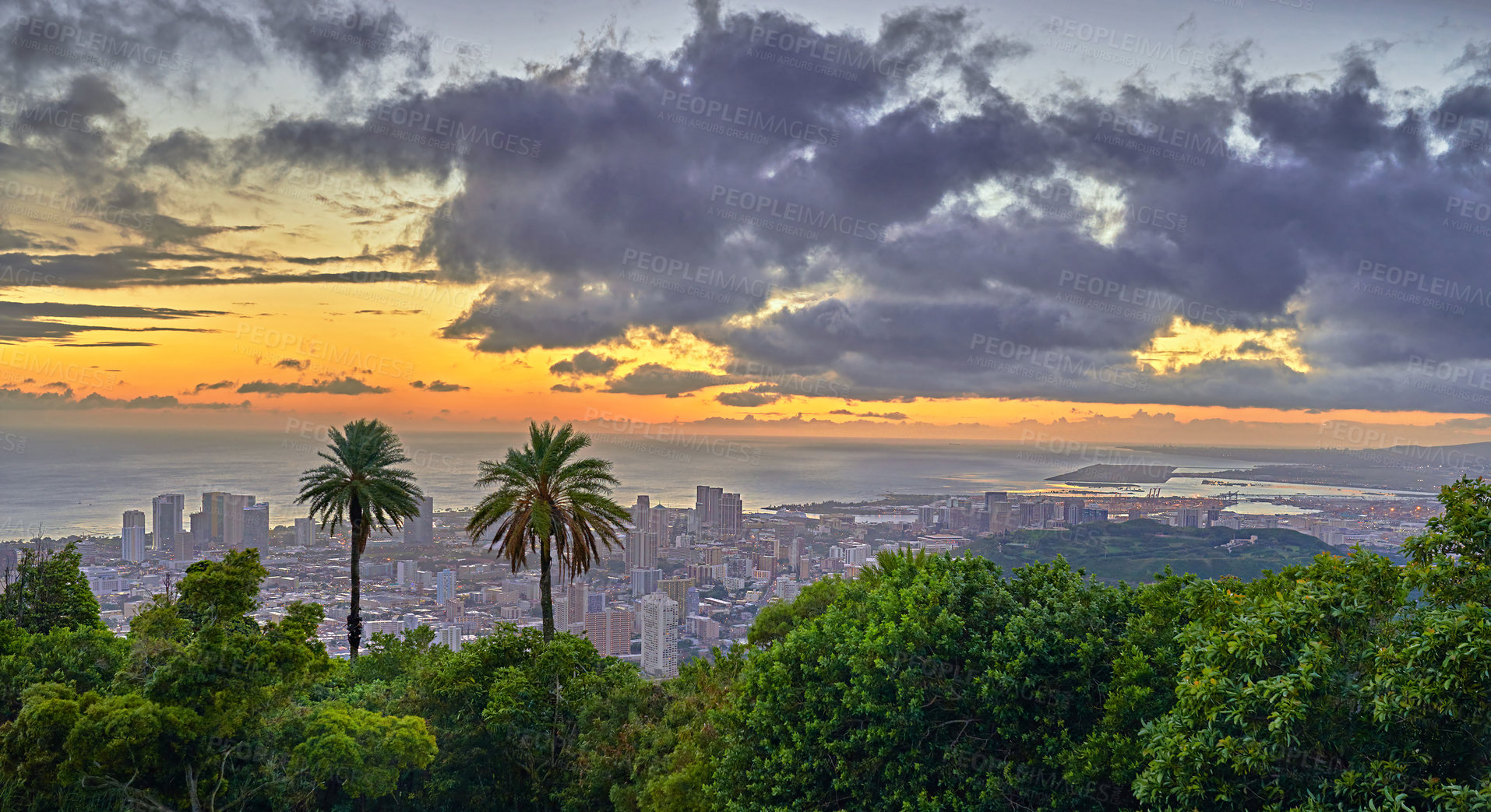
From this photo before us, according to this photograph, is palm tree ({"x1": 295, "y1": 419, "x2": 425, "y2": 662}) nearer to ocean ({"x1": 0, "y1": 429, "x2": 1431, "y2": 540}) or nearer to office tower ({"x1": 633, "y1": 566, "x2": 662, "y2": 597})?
ocean ({"x1": 0, "y1": 429, "x2": 1431, "y2": 540})

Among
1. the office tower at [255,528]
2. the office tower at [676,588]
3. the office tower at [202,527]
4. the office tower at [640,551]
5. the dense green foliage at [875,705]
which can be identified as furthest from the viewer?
the office tower at [640,551]

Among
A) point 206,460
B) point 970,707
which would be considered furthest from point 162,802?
point 206,460

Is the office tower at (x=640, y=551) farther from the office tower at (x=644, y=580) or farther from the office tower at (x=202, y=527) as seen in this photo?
the office tower at (x=202, y=527)

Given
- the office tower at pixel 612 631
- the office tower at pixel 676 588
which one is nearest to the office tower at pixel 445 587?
the office tower at pixel 612 631

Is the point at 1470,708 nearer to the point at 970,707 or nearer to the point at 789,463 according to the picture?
the point at 970,707

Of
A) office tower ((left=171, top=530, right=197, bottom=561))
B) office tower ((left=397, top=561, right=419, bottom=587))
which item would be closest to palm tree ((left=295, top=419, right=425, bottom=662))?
office tower ((left=397, top=561, right=419, bottom=587))
